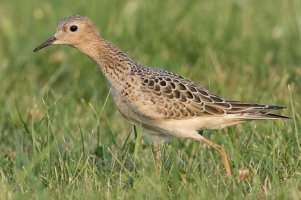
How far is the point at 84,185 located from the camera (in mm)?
5969

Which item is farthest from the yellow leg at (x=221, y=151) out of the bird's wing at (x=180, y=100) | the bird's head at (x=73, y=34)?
the bird's head at (x=73, y=34)

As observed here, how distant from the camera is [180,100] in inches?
280

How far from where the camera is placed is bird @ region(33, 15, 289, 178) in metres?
6.94

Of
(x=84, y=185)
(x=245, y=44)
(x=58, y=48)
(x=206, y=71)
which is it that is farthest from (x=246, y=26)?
(x=84, y=185)

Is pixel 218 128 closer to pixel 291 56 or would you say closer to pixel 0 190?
pixel 0 190

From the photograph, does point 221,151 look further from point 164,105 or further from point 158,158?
point 164,105

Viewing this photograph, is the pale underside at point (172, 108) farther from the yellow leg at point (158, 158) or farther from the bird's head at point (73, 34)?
the bird's head at point (73, 34)

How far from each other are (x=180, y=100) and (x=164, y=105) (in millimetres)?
180

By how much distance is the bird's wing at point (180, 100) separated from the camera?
23.0ft

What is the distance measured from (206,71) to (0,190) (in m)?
4.77

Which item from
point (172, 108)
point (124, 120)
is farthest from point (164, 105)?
point (124, 120)

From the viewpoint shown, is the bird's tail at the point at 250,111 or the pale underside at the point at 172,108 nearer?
the pale underside at the point at 172,108

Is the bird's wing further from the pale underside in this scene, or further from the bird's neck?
the bird's neck

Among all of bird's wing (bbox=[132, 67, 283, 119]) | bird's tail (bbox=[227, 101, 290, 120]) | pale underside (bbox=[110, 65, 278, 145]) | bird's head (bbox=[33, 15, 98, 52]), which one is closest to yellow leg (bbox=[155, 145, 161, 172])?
pale underside (bbox=[110, 65, 278, 145])
